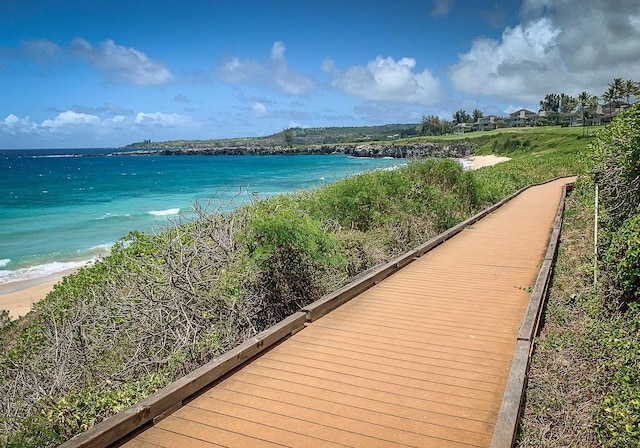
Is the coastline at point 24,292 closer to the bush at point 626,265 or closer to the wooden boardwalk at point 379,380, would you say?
the wooden boardwalk at point 379,380

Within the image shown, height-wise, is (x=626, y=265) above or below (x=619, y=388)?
above

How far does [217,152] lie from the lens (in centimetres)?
18700

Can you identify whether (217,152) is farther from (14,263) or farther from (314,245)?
(314,245)

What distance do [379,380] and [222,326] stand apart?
2.25 meters

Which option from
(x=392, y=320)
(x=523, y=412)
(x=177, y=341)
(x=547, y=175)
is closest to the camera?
(x=523, y=412)

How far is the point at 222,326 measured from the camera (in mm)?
6074

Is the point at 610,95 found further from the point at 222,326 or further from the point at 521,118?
the point at 222,326

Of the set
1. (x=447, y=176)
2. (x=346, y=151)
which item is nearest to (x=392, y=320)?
(x=447, y=176)

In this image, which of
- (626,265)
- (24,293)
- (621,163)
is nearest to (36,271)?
(24,293)

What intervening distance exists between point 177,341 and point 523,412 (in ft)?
12.1

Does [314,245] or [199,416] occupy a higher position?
[314,245]

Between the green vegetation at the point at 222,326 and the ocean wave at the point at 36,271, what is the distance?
9.86 metres

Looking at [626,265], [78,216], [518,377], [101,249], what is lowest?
[101,249]

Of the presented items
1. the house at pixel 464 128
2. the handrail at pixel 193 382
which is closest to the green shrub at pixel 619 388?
the handrail at pixel 193 382
